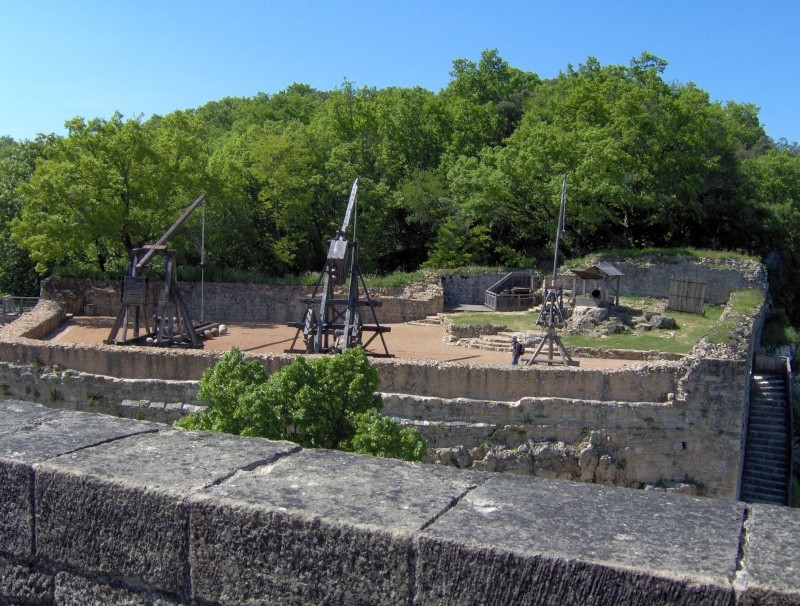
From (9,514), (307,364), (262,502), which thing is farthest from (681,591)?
(307,364)

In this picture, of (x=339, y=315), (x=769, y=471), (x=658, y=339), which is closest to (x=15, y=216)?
(x=339, y=315)

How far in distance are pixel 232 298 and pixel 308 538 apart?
28.2 meters

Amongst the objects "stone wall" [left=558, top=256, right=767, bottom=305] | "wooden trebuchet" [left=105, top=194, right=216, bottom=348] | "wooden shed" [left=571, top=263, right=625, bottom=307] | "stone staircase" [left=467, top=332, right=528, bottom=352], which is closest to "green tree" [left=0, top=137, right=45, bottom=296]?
"wooden trebuchet" [left=105, top=194, right=216, bottom=348]

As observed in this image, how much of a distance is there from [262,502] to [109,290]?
28.7m

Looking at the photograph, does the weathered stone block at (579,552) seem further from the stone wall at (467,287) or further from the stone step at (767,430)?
the stone wall at (467,287)

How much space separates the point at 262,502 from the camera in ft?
9.55

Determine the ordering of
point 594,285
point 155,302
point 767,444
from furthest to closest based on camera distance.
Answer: point 594,285
point 155,302
point 767,444

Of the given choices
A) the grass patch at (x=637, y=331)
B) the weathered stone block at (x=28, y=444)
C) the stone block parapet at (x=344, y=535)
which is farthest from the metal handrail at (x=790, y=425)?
the weathered stone block at (x=28, y=444)

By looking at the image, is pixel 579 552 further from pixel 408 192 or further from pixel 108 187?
pixel 408 192

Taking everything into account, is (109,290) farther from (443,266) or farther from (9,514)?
(9,514)

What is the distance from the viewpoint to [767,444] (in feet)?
64.0

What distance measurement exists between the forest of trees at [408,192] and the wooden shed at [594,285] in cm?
457

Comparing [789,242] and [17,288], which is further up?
[789,242]

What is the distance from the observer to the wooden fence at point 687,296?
1062 inches
